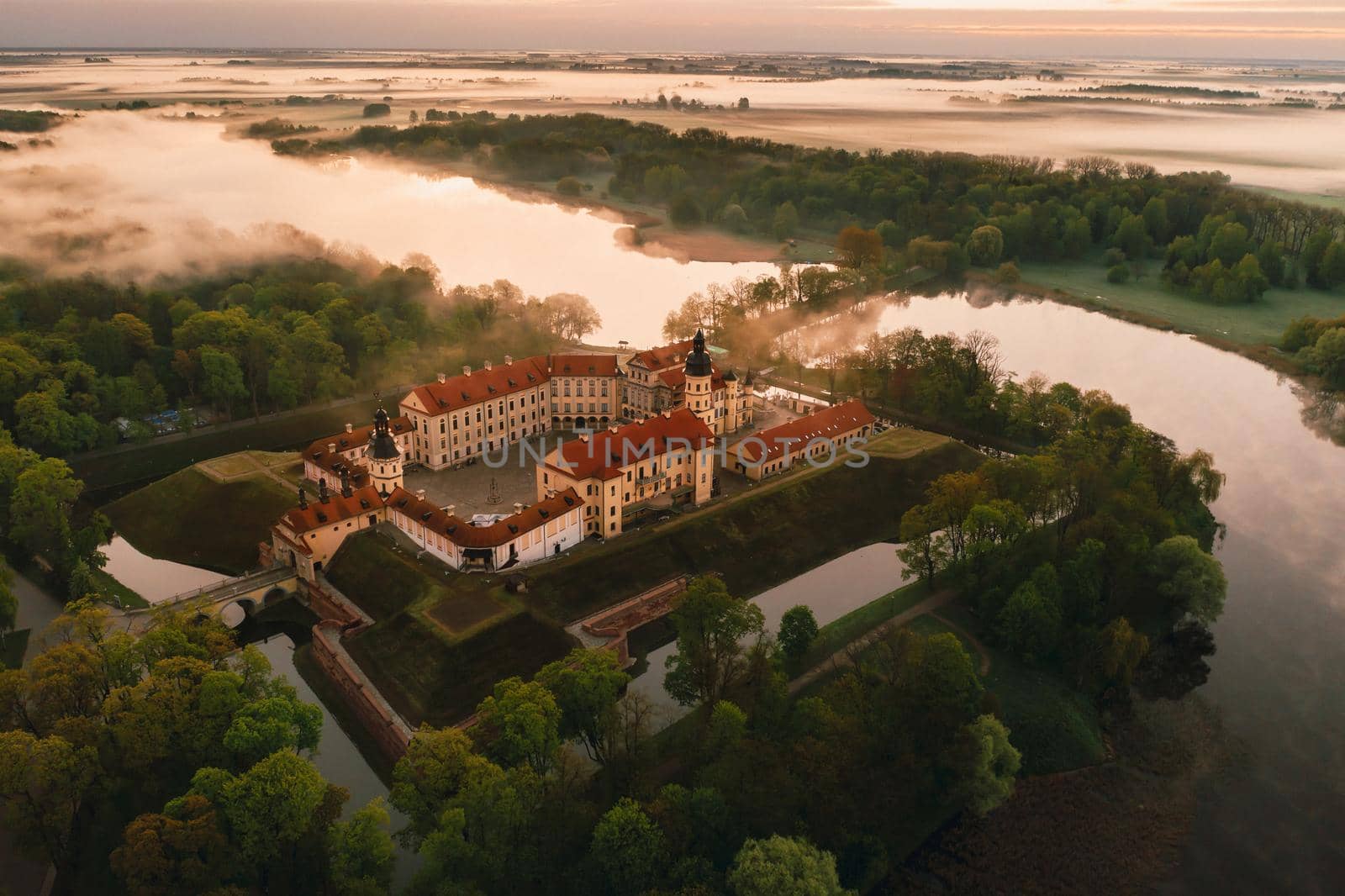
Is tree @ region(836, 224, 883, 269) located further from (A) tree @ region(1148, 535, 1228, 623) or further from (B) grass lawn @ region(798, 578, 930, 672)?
(A) tree @ region(1148, 535, 1228, 623)

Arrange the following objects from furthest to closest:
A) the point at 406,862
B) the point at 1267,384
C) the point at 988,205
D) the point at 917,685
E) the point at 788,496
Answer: the point at 988,205
the point at 1267,384
the point at 788,496
the point at 917,685
the point at 406,862

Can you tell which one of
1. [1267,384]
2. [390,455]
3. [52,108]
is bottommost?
[1267,384]

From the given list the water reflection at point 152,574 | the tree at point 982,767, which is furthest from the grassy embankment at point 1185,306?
the water reflection at point 152,574

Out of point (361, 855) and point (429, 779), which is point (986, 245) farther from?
point (361, 855)

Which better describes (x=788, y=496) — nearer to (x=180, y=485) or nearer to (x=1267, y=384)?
(x=180, y=485)

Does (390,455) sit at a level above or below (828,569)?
above

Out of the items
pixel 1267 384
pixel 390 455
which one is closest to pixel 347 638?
pixel 390 455
